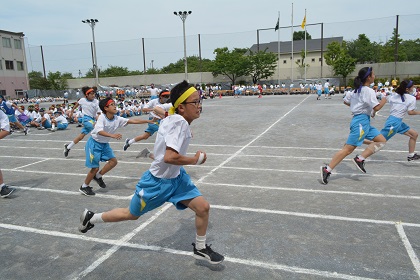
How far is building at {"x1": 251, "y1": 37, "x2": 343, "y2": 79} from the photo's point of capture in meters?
52.5

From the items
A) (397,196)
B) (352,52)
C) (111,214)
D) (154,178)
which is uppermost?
(352,52)

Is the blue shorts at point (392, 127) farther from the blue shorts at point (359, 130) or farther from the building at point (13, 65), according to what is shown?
the building at point (13, 65)

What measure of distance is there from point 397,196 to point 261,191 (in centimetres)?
234

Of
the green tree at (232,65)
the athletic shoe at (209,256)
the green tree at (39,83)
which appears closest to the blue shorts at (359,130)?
the athletic shoe at (209,256)

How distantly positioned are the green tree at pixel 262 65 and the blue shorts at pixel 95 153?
163 feet

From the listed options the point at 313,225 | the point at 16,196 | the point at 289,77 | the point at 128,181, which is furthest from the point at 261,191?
the point at 289,77

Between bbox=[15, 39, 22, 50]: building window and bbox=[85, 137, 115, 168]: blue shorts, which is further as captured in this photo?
bbox=[15, 39, 22, 50]: building window

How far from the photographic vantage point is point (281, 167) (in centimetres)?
791

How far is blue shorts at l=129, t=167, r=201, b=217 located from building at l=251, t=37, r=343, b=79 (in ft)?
166

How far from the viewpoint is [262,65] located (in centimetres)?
5419

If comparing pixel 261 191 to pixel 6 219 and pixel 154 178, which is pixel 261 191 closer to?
pixel 154 178

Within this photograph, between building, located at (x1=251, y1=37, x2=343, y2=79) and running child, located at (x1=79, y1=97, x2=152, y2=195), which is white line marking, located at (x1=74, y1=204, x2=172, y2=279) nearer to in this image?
running child, located at (x1=79, y1=97, x2=152, y2=195)

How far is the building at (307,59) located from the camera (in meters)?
52.5

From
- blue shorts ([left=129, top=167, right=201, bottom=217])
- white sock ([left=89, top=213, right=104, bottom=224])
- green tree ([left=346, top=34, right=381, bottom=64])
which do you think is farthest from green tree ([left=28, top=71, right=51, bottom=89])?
green tree ([left=346, top=34, right=381, bottom=64])
